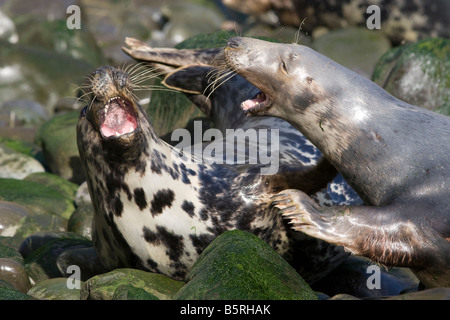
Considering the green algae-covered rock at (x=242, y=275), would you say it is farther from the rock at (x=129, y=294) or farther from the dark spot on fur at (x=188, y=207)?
the dark spot on fur at (x=188, y=207)

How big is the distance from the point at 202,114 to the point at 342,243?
3.86 metres

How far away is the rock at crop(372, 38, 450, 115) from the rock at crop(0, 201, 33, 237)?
4392mm

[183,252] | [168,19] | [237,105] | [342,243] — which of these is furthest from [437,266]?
[168,19]

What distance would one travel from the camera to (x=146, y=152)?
5.02 m

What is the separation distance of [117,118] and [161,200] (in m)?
0.62

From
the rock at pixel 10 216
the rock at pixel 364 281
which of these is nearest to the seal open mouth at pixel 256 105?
the rock at pixel 364 281

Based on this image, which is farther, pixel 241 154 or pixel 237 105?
pixel 237 105

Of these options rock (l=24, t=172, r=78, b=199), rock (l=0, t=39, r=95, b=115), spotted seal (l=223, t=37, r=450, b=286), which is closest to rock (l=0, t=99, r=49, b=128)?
rock (l=0, t=39, r=95, b=115)

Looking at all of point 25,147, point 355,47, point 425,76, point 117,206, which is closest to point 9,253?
point 117,206

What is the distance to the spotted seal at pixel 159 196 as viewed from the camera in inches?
195
